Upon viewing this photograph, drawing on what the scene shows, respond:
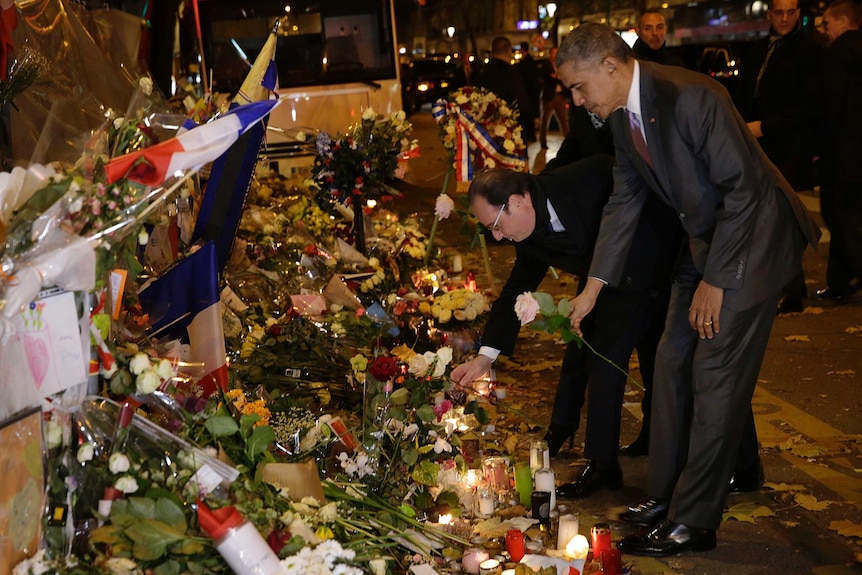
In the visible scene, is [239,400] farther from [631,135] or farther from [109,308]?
[631,135]

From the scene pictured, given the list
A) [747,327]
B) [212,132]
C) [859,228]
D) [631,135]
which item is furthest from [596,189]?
[859,228]

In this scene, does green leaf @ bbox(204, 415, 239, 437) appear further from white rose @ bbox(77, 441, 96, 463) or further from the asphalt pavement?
the asphalt pavement

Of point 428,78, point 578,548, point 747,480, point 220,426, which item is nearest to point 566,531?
point 578,548

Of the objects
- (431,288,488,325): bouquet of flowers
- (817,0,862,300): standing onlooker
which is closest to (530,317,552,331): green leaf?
(431,288,488,325): bouquet of flowers

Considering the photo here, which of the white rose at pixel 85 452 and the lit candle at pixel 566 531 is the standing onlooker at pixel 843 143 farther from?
the white rose at pixel 85 452

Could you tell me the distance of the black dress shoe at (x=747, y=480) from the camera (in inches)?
166

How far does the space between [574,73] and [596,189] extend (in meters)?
0.93

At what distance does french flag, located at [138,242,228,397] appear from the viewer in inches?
140

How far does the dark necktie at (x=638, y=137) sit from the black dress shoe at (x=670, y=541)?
128 cm

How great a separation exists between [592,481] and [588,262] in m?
0.90

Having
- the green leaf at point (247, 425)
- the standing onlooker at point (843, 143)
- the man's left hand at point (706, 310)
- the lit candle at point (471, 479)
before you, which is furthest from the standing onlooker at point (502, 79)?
the green leaf at point (247, 425)

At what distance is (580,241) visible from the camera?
13.9 ft

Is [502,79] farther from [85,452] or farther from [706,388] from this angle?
[85,452]

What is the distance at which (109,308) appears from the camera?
2.78m
